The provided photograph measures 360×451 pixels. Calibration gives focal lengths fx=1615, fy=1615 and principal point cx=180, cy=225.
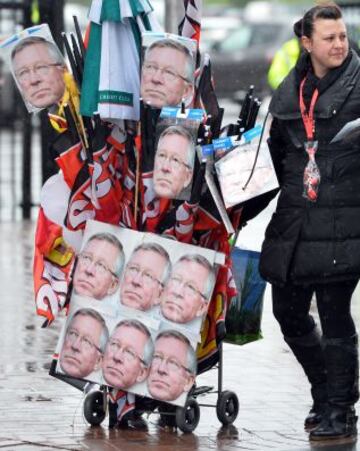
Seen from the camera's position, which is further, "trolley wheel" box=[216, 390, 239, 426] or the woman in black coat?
"trolley wheel" box=[216, 390, 239, 426]

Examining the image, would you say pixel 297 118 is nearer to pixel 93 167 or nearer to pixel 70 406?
pixel 93 167

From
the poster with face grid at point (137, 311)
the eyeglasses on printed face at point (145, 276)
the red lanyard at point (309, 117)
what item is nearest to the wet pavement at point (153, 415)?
the poster with face grid at point (137, 311)

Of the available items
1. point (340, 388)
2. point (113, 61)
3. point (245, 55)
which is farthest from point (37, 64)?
point (245, 55)

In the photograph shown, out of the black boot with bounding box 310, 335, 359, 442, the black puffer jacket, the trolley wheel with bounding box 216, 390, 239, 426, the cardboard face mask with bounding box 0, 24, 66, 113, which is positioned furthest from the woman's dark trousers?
the cardboard face mask with bounding box 0, 24, 66, 113

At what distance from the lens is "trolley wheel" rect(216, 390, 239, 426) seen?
7430 mm

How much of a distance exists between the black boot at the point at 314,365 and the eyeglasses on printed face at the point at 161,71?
135 centimetres

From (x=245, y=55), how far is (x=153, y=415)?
29427 mm

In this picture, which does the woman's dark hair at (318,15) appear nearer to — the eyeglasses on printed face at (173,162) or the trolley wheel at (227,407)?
the eyeglasses on printed face at (173,162)

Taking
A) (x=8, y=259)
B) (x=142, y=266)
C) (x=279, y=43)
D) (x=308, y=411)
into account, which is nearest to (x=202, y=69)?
(x=142, y=266)

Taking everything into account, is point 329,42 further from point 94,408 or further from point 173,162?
point 94,408

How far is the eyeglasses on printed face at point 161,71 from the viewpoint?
703 cm

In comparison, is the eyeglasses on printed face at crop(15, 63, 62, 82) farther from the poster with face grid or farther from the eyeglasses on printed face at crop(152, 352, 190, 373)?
the eyeglasses on printed face at crop(152, 352, 190, 373)

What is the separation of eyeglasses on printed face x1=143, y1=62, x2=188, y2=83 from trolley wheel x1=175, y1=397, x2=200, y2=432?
4.69ft

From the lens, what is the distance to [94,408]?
7.41m
